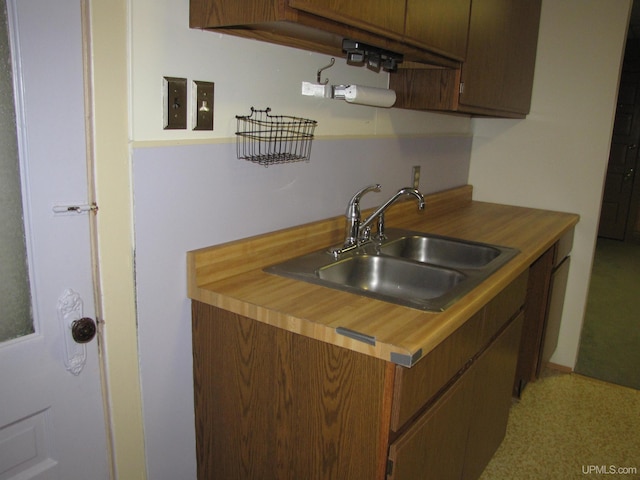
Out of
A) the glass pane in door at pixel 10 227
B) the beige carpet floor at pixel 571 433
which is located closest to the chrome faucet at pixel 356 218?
the glass pane in door at pixel 10 227

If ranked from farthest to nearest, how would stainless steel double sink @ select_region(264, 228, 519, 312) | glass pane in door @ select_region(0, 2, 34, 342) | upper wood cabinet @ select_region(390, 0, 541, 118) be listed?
upper wood cabinet @ select_region(390, 0, 541, 118), stainless steel double sink @ select_region(264, 228, 519, 312), glass pane in door @ select_region(0, 2, 34, 342)

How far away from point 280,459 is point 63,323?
64 centimetres

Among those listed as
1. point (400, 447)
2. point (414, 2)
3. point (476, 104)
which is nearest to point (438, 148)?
point (476, 104)

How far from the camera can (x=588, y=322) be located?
12.4ft

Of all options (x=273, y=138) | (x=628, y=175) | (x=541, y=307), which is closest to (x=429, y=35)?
(x=273, y=138)

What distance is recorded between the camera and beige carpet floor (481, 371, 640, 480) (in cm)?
212

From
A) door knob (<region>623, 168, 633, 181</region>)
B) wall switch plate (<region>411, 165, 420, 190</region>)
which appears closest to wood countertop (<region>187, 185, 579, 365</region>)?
wall switch plate (<region>411, 165, 420, 190</region>)

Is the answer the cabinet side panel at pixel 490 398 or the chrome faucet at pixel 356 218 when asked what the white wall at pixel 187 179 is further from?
the cabinet side panel at pixel 490 398

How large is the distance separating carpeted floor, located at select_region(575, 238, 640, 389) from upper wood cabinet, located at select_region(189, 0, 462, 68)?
7.32 ft

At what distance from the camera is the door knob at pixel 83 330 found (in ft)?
3.91

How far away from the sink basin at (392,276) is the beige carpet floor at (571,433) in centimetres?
88

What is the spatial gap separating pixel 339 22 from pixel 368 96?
0.48m

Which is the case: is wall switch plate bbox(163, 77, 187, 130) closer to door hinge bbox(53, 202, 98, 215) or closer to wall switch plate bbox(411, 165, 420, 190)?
door hinge bbox(53, 202, 98, 215)

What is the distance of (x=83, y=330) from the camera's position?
1206mm
